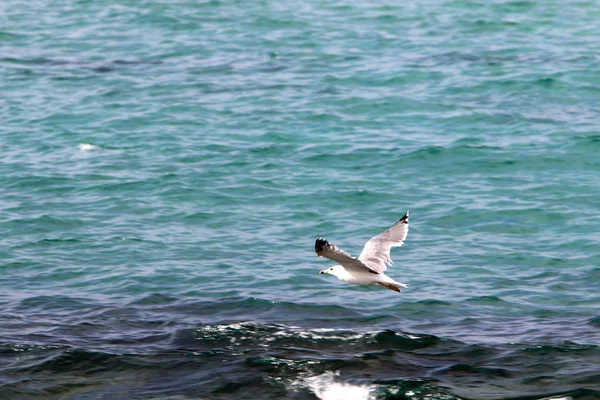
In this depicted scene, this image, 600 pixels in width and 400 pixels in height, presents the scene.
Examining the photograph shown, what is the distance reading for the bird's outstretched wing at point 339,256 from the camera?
11.9 metres

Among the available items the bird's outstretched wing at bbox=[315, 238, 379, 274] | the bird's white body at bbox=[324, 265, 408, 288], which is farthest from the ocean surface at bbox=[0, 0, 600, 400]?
the bird's outstretched wing at bbox=[315, 238, 379, 274]

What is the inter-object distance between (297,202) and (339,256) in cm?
737

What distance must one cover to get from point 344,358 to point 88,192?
898cm

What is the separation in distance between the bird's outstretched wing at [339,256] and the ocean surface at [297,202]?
107 cm

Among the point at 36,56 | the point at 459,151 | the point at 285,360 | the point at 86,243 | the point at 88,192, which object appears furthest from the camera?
the point at 36,56

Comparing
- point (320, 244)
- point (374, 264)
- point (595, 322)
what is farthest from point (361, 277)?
point (595, 322)

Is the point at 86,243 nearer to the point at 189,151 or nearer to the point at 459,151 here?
the point at 189,151

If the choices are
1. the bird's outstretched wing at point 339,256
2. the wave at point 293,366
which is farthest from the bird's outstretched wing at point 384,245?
the wave at point 293,366

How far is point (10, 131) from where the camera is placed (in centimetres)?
2438

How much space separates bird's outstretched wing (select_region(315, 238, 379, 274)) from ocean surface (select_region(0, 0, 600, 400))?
107cm

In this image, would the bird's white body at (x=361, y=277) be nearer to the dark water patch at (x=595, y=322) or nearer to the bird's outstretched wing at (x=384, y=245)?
the bird's outstretched wing at (x=384, y=245)

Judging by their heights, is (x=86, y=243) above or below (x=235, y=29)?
below

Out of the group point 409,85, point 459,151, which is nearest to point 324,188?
point 459,151

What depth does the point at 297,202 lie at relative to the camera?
19.9 m
